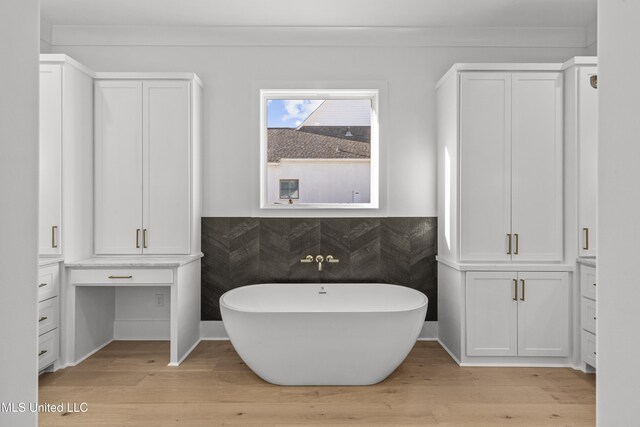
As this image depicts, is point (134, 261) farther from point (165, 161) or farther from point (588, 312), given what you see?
point (588, 312)

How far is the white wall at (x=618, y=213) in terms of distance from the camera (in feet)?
1.75

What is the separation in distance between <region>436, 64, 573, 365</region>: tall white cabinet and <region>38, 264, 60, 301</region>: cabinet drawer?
293cm

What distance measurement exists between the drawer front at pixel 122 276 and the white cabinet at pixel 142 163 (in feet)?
1.25

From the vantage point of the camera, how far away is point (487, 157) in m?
3.32

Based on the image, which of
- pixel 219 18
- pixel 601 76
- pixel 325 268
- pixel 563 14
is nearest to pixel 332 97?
pixel 219 18

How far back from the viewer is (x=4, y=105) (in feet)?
1.79

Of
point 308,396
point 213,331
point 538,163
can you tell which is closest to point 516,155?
point 538,163

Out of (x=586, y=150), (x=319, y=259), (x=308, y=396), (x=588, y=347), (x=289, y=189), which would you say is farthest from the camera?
(x=289, y=189)

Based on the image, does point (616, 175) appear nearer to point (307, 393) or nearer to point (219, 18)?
point (307, 393)

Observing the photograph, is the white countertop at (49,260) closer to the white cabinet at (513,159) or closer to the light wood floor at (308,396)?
the light wood floor at (308,396)

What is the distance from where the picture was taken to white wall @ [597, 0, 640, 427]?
0.53m

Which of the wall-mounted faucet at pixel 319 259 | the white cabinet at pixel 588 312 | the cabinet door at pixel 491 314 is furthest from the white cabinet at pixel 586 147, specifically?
the wall-mounted faucet at pixel 319 259

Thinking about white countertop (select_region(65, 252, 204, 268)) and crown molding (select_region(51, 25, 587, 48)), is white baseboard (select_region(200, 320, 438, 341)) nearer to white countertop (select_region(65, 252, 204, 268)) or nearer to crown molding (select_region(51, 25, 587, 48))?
white countertop (select_region(65, 252, 204, 268))

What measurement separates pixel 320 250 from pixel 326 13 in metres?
2.00
